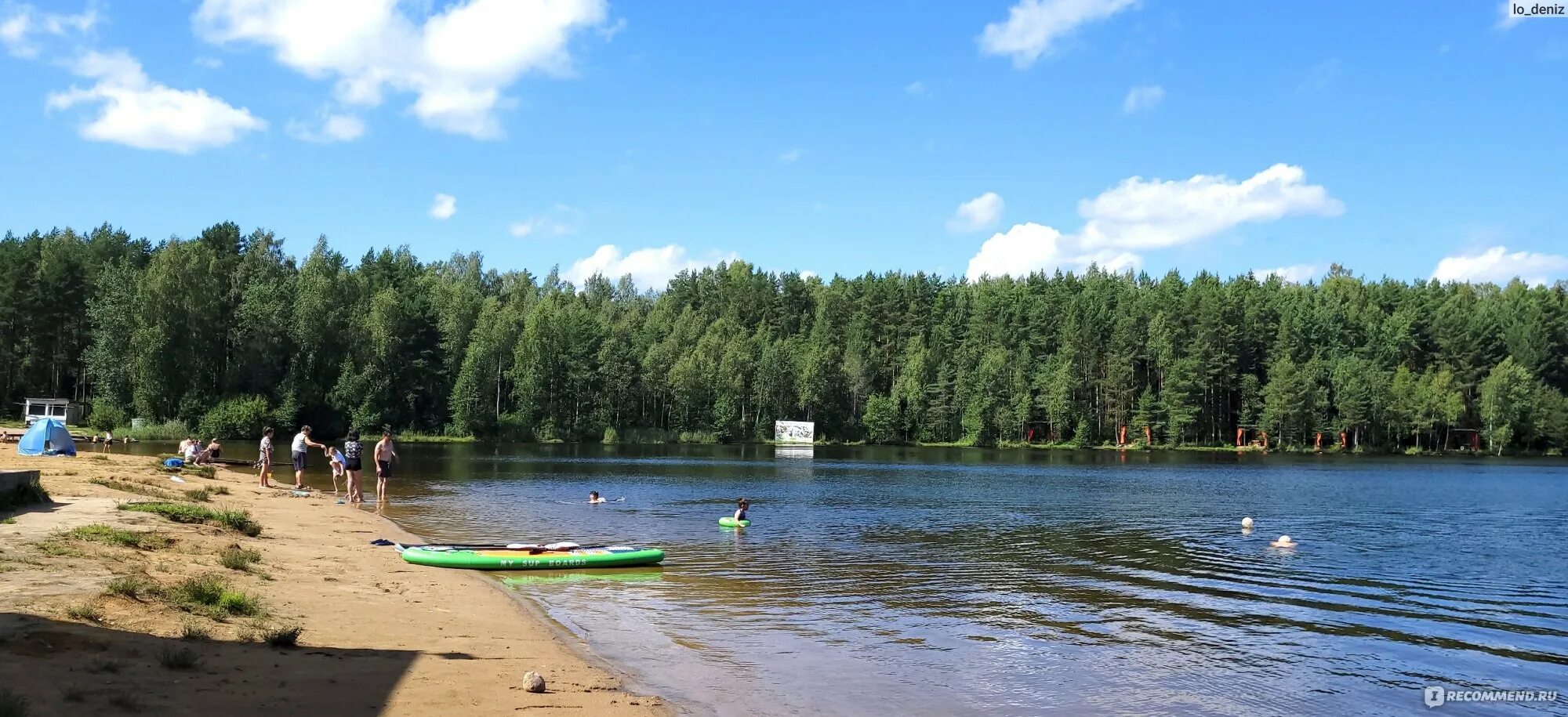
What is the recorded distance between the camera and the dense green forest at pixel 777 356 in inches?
3748

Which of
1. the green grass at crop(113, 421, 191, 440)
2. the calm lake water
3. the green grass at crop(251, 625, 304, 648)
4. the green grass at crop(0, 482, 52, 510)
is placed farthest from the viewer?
the green grass at crop(113, 421, 191, 440)

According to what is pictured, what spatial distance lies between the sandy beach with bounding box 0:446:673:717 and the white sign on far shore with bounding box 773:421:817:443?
10316 centimetres

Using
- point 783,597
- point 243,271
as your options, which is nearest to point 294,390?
point 243,271

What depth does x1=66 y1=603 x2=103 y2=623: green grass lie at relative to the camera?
1098cm

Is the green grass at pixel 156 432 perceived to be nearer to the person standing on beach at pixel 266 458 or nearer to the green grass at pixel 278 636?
the person standing on beach at pixel 266 458

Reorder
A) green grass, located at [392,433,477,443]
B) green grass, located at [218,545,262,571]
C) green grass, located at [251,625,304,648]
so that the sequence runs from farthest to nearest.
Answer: green grass, located at [392,433,477,443] < green grass, located at [218,545,262,571] < green grass, located at [251,625,304,648]

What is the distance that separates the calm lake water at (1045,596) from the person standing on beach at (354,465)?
1461 millimetres

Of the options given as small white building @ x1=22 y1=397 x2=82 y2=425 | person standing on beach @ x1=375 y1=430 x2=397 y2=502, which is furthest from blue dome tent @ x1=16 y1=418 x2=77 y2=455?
small white building @ x1=22 y1=397 x2=82 y2=425

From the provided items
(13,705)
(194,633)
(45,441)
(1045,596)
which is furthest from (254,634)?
(45,441)

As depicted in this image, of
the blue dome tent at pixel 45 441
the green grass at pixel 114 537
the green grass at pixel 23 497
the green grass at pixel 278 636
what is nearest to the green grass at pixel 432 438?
the blue dome tent at pixel 45 441

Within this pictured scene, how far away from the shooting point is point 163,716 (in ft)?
27.4

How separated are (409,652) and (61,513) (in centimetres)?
1165

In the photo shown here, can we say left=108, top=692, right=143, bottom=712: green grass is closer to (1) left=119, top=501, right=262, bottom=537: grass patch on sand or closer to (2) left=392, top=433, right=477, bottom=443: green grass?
(1) left=119, top=501, right=262, bottom=537: grass patch on sand

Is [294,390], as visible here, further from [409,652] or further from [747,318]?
[409,652]
